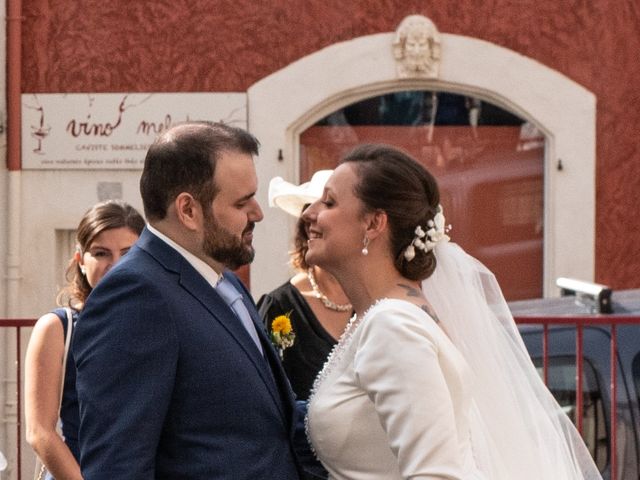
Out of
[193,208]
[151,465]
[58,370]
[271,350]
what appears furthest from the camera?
[58,370]

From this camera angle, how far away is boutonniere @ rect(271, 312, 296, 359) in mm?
5336

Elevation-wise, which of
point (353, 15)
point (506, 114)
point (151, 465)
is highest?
point (353, 15)

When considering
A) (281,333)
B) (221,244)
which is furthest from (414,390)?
(281,333)

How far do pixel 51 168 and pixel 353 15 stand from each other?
8.59 ft

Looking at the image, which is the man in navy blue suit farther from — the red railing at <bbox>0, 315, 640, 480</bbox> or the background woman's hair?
the red railing at <bbox>0, 315, 640, 480</bbox>

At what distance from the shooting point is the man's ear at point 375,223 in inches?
135

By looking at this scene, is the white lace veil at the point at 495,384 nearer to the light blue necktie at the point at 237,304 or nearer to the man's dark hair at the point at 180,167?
the light blue necktie at the point at 237,304

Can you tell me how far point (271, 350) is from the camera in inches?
139

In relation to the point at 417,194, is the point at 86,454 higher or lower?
lower

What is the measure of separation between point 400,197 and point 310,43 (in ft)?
24.5

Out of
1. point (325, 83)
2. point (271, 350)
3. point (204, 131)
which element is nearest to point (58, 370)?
point (271, 350)

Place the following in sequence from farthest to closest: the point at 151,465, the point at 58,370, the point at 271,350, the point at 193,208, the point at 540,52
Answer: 1. the point at 540,52
2. the point at 58,370
3. the point at 271,350
4. the point at 193,208
5. the point at 151,465

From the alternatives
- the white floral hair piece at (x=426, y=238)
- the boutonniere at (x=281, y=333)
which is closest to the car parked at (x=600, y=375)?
the boutonniere at (x=281, y=333)

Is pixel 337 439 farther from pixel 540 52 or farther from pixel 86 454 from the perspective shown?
pixel 540 52
